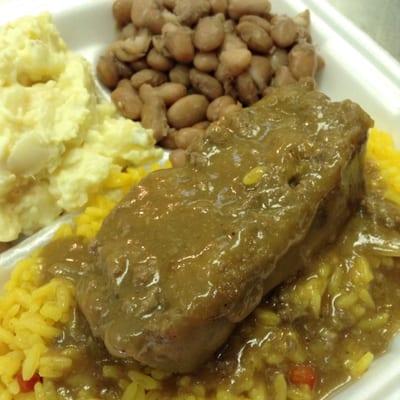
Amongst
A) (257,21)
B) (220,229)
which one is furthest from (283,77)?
(220,229)

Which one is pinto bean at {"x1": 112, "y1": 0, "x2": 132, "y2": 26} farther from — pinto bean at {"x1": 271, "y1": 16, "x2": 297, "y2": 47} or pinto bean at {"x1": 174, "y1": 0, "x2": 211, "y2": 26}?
pinto bean at {"x1": 271, "y1": 16, "x2": 297, "y2": 47}

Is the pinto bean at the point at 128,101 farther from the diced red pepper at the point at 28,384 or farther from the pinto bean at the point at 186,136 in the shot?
the diced red pepper at the point at 28,384

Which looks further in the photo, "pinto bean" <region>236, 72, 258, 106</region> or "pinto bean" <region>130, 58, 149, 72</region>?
"pinto bean" <region>130, 58, 149, 72</region>

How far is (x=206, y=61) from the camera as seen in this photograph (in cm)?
333

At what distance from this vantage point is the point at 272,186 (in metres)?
2.26

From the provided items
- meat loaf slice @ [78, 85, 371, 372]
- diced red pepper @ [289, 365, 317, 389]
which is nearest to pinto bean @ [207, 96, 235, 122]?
meat loaf slice @ [78, 85, 371, 372]

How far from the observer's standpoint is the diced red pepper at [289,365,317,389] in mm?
2312

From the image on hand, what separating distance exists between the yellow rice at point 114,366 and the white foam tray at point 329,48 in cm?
36

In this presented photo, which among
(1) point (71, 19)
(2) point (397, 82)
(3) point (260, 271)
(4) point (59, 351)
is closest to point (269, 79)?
(2) point (397, 82)

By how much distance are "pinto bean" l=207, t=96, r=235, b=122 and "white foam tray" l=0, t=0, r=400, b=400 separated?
1.97 ft

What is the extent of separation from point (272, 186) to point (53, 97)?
1.33 metres

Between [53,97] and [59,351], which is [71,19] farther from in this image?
[59,351]

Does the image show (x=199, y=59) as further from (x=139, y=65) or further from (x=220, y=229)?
(x=220, y=229)

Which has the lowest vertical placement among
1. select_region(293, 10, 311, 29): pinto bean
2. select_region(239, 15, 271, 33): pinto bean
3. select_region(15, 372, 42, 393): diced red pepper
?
select_region(15, 372, 42, 393): diced red pepper
